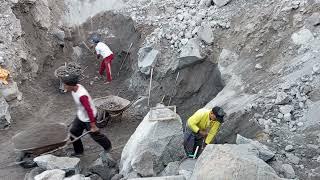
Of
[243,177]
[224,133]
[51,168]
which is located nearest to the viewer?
[243,177]

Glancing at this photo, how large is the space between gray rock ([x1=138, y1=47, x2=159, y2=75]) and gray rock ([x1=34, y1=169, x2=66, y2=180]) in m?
4.64

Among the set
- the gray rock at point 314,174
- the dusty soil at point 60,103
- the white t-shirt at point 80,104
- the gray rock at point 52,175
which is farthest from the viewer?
the dusty soil at point 60,103

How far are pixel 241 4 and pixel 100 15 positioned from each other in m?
4.83

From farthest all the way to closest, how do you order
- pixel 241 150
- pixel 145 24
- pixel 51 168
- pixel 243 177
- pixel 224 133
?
pixel 145 24 < pixel 224 133 < pixel 51 168 < pixel 241 150 < pixel 243 177

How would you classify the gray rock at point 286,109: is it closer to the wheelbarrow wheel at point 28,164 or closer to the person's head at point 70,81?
the person's head at point 70,81

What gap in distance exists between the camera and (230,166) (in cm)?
616

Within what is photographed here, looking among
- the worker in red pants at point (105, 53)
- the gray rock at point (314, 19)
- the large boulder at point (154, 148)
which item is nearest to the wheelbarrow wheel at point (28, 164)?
the large boulder at point (154, 148)

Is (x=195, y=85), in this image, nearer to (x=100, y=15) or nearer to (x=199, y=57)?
(x=199, y=57)

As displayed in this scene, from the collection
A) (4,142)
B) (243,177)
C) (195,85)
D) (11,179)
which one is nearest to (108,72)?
(195,85)

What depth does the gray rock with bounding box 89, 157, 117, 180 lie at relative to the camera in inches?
322

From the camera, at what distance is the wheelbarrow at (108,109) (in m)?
10.2

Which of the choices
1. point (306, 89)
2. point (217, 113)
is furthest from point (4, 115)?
point (306, 89)

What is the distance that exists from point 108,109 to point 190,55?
98.3 inches

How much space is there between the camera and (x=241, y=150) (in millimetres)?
6641
